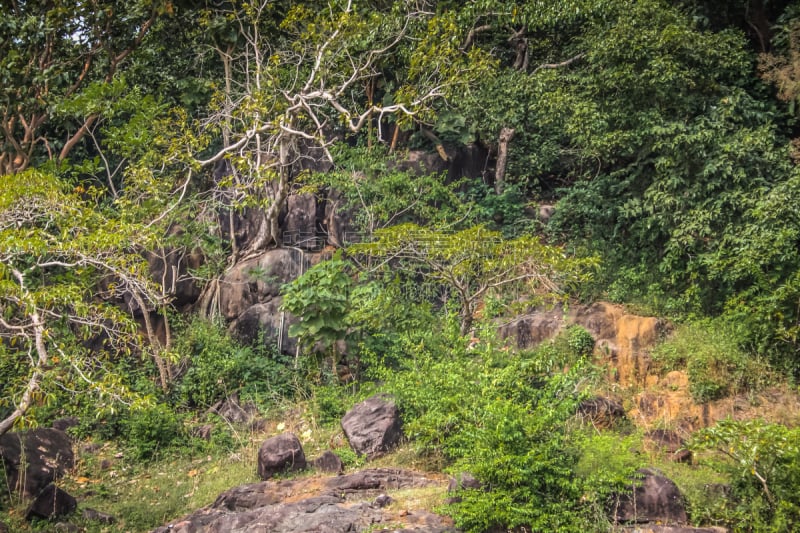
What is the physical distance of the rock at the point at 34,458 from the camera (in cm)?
742

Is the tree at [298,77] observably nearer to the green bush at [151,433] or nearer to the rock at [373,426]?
the green bush at [151,433]

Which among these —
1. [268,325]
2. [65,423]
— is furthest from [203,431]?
[268,325]

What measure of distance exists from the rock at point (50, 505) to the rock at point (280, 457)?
213 cm

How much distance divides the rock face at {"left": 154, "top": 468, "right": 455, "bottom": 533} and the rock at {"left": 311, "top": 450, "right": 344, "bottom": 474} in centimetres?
50

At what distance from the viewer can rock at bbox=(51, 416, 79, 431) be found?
10.7m

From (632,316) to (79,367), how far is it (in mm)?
8234

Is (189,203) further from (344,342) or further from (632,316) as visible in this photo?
(632,316)

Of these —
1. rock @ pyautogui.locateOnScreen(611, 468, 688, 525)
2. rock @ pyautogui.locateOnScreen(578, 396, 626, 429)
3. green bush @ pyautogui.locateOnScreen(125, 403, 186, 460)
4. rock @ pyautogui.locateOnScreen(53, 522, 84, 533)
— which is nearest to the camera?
rock @ pyautogui.locateOnScreen(611, 468, 688, 525)

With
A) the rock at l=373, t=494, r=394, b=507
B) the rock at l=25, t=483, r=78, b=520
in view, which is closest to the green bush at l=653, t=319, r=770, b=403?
the rock at l=373, t=494, r=394, b=507

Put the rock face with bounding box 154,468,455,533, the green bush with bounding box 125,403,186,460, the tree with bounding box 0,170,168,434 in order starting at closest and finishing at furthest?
the rock face with bounding box 154,468,455,533, the tree with bounding box 0,170,168,434, the green bush with bounding box 125,403,186,460

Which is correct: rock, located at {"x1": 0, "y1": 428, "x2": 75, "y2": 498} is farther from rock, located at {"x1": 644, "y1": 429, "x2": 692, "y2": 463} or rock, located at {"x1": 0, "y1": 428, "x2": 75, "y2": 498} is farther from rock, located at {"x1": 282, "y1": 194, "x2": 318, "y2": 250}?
rock, located at {"x1": 644, "y1": 429, "x2": 692, "y2": 463}

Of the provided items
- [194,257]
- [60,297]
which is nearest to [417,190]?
[194,257]

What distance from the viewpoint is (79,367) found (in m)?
6.49

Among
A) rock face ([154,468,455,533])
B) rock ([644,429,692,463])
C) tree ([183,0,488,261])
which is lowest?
rock ([644,429,692,463])
